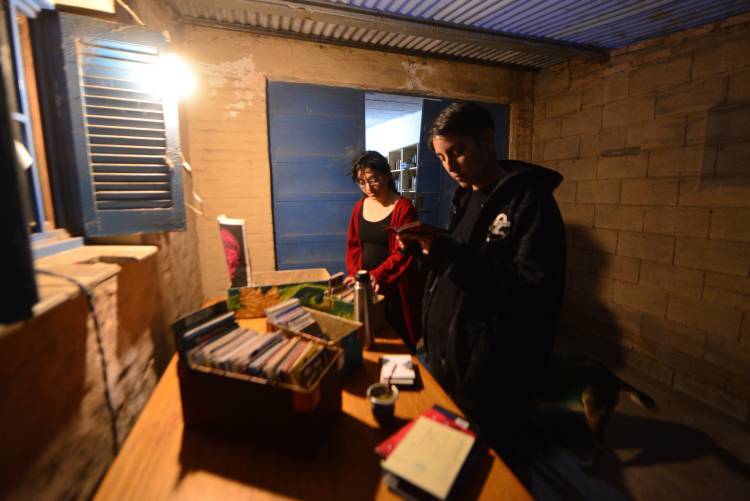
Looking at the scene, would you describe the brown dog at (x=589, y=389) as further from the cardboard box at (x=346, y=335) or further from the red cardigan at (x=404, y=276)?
the cardboard box at (x=346, y=335)

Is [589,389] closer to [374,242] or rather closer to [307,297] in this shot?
[374,242]

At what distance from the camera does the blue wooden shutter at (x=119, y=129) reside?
4.20 ft

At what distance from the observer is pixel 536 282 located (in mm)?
1149

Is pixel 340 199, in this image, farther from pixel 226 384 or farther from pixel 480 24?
pixel 226 384

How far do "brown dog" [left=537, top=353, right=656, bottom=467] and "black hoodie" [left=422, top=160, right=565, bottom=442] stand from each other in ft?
2.49

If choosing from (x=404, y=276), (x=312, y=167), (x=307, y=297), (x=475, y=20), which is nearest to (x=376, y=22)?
(x=475, y=20)

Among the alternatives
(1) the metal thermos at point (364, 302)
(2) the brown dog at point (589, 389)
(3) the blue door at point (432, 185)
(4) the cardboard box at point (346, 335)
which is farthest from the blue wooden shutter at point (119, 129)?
(3) the blue door at point (432, 185)

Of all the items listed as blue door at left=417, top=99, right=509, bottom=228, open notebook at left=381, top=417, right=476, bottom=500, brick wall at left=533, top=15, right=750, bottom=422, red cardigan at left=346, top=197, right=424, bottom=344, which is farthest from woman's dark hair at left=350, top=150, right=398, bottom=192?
brick wall at left=533, top=15, right=750, bottom=422

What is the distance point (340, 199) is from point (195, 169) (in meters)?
1.39

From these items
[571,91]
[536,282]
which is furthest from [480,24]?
[536,282]

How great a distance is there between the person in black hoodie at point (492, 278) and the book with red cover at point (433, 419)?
1.16 ft

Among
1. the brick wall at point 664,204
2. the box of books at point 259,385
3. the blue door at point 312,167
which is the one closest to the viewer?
the box of books at point 259,385

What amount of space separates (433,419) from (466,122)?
111 centimetres

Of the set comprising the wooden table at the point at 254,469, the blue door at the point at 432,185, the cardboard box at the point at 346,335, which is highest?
the blue door at the point at 432,185
